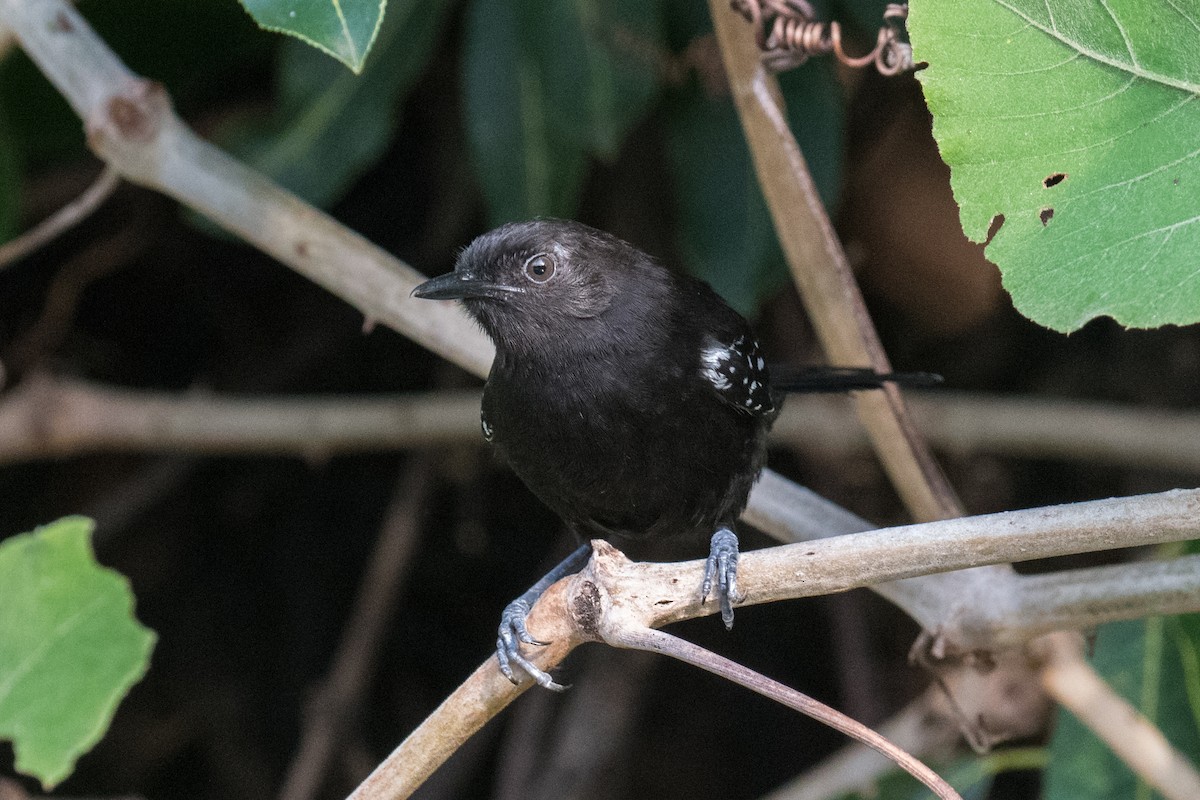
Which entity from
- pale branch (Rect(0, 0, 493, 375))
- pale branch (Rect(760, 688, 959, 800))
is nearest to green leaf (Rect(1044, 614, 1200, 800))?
pale branch (Rect(760, 688, 959, 800))

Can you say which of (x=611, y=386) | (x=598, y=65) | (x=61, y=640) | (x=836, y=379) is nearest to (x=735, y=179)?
(x=598, y=65)

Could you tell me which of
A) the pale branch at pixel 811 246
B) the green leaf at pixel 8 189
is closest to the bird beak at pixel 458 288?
the pale branch at pixel 811 246

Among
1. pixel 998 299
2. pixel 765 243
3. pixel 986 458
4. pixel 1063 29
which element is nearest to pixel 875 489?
pixel 986 458

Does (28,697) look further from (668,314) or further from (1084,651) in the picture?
(1084,651)

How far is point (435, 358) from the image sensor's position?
15.9 ft

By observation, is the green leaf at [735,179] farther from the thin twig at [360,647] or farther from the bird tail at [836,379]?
the thin twig at [360,647]

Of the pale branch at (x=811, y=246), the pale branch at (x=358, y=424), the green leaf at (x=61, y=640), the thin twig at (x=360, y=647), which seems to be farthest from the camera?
the thin twig at (x=360, y=647)

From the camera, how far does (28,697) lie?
2.66 meters

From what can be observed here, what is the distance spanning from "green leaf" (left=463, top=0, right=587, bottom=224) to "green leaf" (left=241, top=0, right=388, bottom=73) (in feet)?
5.16

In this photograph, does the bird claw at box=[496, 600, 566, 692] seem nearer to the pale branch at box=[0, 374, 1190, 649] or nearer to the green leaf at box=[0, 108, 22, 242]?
the pale branch at box=[0, 374, 1190, 649]

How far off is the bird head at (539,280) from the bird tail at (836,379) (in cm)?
52

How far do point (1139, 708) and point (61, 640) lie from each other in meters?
2.43

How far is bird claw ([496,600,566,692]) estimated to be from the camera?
222 centimetres

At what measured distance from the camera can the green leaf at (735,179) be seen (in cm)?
368
